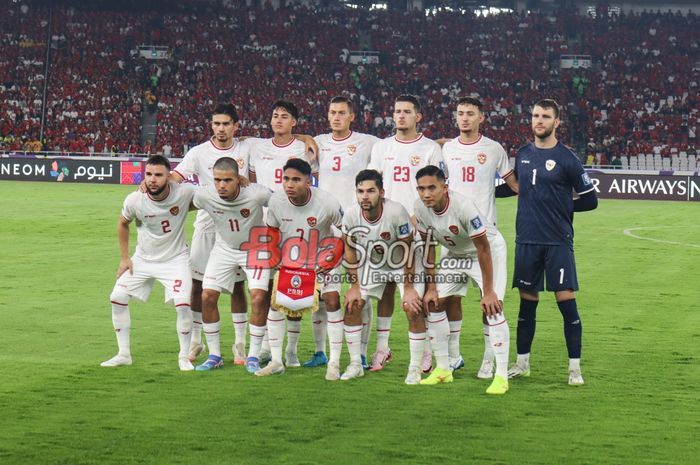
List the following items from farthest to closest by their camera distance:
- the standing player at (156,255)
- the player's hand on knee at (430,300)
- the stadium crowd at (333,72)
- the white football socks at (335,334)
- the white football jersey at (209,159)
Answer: the stadium crowd at (333,72) < the white football jersey at (209,159) < the standing player at (156,255) < the white football socks at (335,334) < the player's hand on knee at (430,300)

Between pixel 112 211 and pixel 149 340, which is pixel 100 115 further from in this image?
pixel 149 340

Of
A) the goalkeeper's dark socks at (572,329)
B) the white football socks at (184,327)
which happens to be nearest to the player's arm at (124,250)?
the white football socks at (184,327)

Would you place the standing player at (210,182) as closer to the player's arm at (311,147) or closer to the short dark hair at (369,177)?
the player's arm at (311,147)

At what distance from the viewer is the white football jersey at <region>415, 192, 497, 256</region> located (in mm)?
8820

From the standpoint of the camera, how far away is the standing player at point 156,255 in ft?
31.8

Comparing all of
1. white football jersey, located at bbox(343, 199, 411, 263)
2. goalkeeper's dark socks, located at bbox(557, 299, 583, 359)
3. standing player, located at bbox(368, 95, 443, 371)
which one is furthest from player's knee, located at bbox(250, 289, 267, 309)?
goalkeeper's dark socks, located at bbox(557, 299, 583, 359)

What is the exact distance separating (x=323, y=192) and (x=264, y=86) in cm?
4577

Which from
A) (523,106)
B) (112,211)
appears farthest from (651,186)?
(112,211)

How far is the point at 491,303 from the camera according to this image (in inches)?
351

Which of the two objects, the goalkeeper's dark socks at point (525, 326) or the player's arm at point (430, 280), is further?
the goalkeeper's dark socks at point (525, 326)

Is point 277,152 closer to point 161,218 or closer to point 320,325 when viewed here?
point 161,218

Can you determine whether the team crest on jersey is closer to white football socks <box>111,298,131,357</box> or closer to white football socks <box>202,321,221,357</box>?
white football socks <box>202,321,221,357</box>

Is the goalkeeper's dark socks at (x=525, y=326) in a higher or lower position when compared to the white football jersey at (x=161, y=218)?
lower

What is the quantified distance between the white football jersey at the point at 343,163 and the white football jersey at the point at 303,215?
0.84 metres
